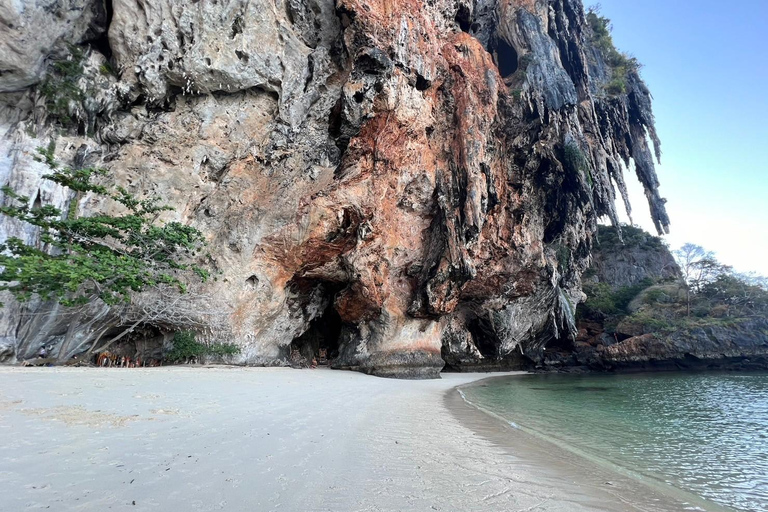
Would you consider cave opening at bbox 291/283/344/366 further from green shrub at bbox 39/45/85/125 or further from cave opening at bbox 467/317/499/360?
green shrub at bbox 39/45/85/125

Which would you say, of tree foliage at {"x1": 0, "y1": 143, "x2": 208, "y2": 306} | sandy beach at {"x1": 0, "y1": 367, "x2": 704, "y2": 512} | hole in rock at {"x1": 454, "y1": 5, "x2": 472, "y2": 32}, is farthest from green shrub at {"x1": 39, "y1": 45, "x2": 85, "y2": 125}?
hole in rock at {"x1": 454, "y1": 5, "x2": 472, "y2": 32}

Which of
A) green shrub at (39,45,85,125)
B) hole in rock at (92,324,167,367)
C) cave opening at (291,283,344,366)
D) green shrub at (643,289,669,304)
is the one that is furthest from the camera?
green shrub at (643,289,669,304)

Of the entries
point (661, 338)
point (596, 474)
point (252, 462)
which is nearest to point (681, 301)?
point (661, 338)

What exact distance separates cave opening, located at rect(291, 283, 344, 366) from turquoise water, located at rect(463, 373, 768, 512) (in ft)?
33.8

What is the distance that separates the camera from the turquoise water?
3371 millimetres

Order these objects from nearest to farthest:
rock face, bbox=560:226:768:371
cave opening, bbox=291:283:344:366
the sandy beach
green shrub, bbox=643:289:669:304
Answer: the sandy beach, cave opening, bbox=291:283:344:366, rock face, bbox=560:226:768:371, green shrub, bbox=643:289:669:304

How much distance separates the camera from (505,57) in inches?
901

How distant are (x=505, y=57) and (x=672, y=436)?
2422 centimetres

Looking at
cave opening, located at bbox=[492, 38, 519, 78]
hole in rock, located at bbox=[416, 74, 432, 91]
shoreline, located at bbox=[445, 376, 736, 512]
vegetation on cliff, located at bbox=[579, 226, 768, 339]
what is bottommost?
shoreline, located at bbox=[445, 376, 736, 512]

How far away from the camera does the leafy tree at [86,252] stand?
8.11 m

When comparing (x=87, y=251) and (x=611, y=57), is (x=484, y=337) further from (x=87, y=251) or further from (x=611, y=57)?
(x=611, y=57)

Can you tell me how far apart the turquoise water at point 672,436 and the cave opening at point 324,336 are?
10315 millimetres

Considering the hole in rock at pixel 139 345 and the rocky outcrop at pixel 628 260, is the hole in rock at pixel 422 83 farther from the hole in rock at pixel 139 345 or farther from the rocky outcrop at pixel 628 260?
the rocky outcrop at pixel 628 260

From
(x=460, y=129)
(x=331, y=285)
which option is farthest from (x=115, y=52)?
(x=460, y=129)
